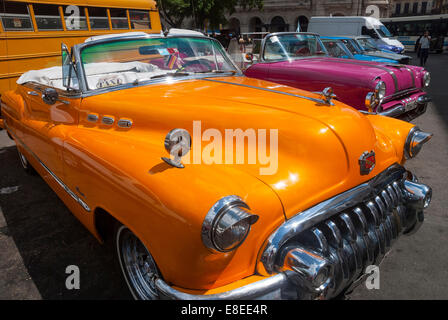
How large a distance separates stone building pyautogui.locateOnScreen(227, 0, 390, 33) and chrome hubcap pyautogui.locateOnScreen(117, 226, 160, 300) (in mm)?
35738

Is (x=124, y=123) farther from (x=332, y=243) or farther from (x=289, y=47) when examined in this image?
(x=289, y=47)

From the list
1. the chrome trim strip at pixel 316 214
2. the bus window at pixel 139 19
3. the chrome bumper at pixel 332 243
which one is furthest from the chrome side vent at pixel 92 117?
the bus window at pixel 139 19

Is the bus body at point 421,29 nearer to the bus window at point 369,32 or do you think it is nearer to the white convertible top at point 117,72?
the bus window at point 369,32

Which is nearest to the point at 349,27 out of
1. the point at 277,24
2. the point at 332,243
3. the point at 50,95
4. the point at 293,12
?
the point at 50,95

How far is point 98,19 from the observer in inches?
281

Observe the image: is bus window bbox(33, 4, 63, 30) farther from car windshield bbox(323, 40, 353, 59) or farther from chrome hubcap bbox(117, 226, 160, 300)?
car windshield bbox(323, 40, 353, 59)

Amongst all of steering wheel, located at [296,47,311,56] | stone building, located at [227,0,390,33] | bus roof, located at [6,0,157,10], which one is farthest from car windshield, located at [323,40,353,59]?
stone building, located at [227,0,390,33]

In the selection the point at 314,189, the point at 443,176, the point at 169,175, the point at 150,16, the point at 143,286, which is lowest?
the point at 443,176

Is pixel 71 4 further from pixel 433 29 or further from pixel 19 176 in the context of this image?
pixel 433 29

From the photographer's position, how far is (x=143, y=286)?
6.71 feet

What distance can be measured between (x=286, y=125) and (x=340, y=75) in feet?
10.8

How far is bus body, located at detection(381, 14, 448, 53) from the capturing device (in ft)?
74.6

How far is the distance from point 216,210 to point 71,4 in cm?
684

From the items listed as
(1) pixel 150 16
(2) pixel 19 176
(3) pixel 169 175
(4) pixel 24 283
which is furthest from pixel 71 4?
(3) pixel 169 175
